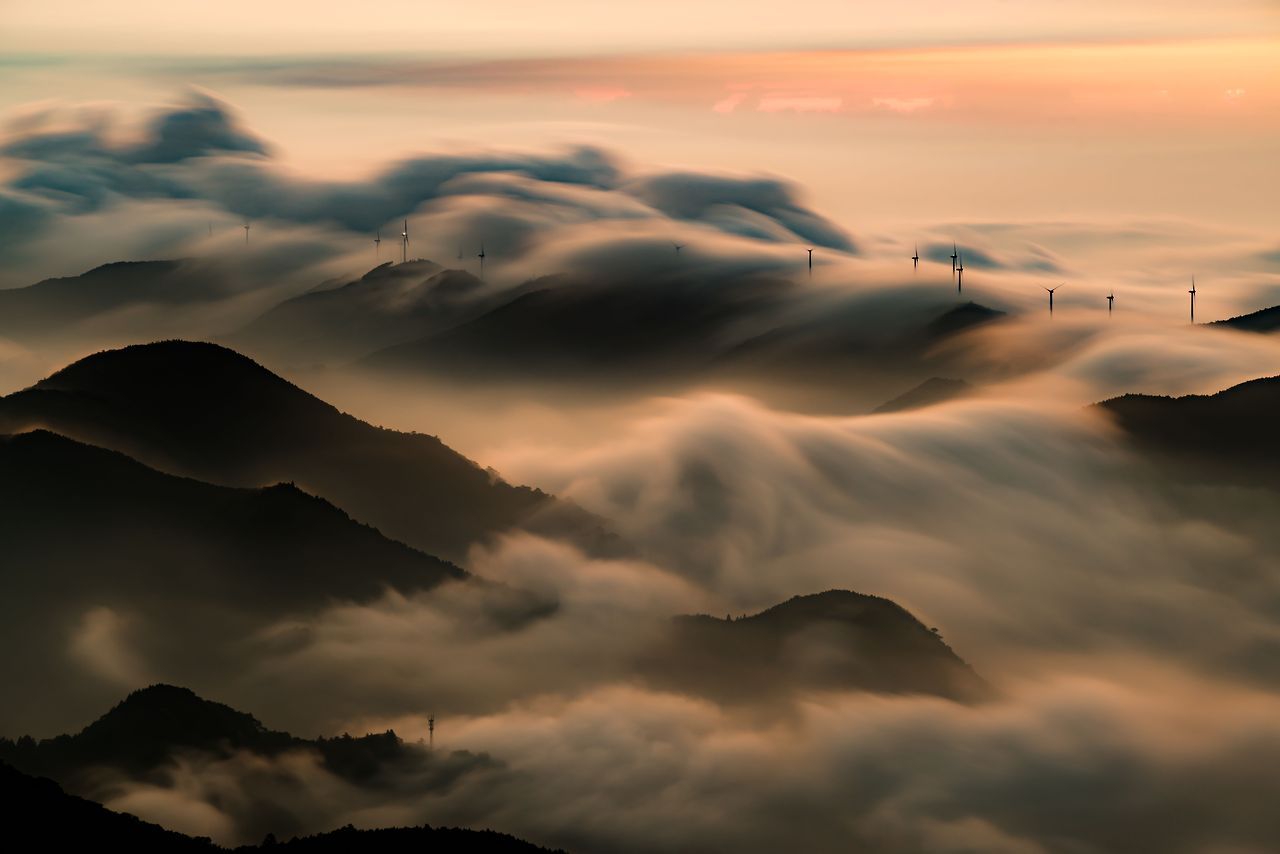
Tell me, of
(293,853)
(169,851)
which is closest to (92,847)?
(169,851)

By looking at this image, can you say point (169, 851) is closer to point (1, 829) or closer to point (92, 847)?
point (92, 847)

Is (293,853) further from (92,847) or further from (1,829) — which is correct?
(1,829)

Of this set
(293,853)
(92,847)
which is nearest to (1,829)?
(92,847)

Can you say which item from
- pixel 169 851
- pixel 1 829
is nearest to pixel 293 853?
pixel 169 851

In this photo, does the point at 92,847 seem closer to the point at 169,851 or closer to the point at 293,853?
the point at 169,851
